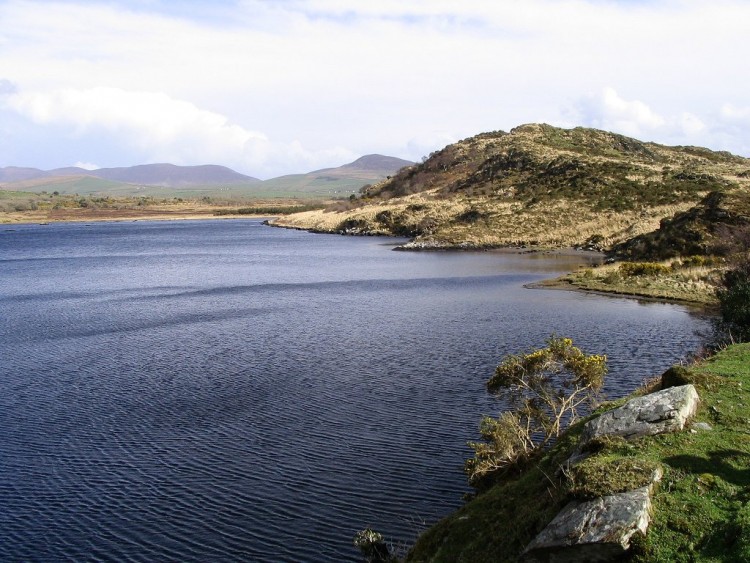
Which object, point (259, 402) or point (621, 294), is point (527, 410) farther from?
point (621, 294)

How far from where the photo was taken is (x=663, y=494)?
11609mm

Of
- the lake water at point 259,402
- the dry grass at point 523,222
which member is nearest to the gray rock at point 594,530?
the lake water at point 259,402

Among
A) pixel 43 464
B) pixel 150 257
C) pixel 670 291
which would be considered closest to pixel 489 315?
pixel 670 291

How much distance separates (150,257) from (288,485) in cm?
8658

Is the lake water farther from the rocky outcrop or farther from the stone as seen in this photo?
the rocky outcrop

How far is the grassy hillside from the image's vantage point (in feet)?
346

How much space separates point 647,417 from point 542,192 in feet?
372

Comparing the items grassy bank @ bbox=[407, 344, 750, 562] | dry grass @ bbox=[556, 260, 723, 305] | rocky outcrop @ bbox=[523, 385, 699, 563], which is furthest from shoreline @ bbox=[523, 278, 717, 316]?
rocky outcrop @ bbox=[523, 385, 699, 563]

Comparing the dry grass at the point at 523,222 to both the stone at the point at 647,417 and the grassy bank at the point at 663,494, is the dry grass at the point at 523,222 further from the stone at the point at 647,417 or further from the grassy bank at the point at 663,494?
the grassy bank at the point at 663,494

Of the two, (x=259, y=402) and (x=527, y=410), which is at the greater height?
(x=527, y=410)

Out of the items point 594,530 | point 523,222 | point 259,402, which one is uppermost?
point 523,222

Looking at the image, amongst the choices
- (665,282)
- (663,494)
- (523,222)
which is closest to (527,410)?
(663,494)

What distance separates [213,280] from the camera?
73.0 m

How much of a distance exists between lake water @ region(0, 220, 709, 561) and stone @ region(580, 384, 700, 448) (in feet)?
19.0
